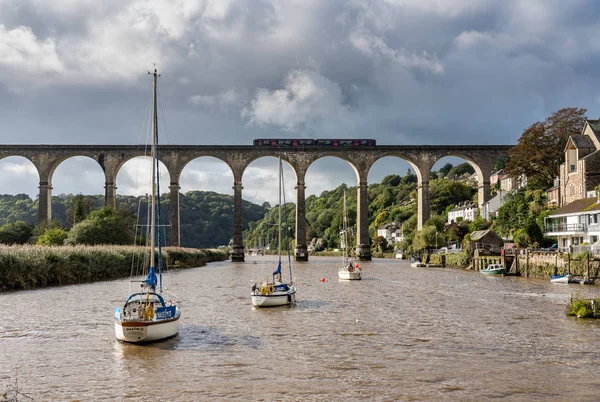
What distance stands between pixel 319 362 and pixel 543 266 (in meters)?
34.0

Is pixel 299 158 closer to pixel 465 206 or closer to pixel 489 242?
pixel 489 242

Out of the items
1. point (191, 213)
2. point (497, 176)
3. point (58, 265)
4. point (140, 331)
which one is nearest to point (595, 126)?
point (497, 176)

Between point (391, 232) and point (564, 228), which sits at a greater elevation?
point (564, 228)

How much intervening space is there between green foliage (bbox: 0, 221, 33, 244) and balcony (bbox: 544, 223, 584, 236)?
52.9 meters

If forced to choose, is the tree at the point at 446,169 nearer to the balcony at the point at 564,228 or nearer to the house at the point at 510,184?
the house at the point at 510,184

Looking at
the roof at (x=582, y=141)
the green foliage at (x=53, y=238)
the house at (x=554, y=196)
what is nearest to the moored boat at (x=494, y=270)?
the house at (x=554, y=196)

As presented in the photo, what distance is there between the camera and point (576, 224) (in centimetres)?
4838

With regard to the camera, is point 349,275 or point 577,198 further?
point 577,198

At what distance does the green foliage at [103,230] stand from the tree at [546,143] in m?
43.3

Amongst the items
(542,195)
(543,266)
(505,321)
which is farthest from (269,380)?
(542,195)

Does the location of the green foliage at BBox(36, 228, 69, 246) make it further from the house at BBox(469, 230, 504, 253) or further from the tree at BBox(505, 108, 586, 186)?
the tree at BBox(505, 108, 586, 186)

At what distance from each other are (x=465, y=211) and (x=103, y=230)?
63.9m

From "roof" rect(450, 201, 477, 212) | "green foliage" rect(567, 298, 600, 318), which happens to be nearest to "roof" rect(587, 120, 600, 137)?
"roof" rect(450, 201, 477, 212)

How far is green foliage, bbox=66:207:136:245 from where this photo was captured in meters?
55.3
